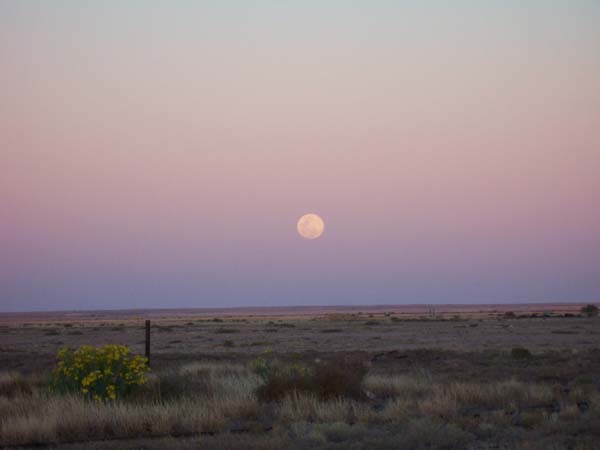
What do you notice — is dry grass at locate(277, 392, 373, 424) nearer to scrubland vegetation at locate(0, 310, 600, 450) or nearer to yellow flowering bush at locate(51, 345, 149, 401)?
scrubland vegetation at locate(0, 310, 600, 450)

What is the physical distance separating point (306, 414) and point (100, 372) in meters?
4.96

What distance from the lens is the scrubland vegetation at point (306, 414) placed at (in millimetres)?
12398

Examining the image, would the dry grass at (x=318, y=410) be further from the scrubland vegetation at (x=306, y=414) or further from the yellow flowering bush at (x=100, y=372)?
the yellow flowering bush at (x=100, y=372)

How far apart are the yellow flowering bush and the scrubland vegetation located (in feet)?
0.78

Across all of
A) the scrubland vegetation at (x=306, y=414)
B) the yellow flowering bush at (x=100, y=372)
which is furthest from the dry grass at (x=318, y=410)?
the yellow flowering bush at (x=100, y=372)

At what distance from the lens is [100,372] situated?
16531 millimetres

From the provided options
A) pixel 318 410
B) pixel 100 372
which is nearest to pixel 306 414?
pixel 318 410

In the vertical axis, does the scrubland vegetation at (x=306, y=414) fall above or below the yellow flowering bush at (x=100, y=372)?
below

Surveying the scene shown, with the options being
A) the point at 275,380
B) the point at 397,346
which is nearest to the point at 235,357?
the point at 397,346

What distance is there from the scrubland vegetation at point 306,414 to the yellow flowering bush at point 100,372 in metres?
0.24

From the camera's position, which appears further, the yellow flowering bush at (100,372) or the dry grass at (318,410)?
the yellow flowering bush at (100,372)

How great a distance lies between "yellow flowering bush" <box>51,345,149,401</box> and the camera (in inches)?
646

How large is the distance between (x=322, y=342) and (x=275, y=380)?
3341 cm

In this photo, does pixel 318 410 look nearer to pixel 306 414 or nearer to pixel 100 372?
pixel 306 414
